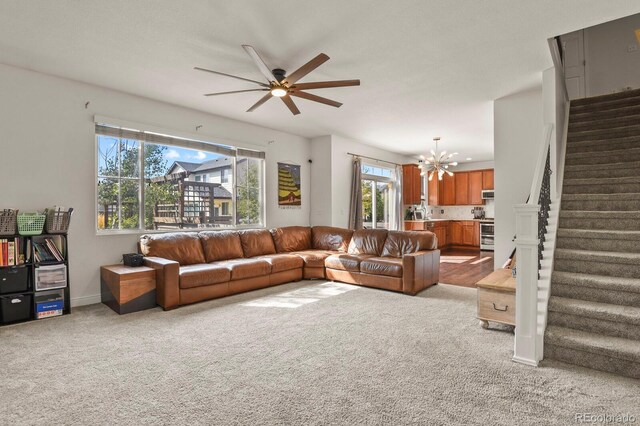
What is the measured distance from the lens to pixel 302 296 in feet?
15.2

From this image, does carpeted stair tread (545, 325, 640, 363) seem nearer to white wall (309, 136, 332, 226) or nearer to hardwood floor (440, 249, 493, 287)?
hardwood floor (440, 249, 493, 287)

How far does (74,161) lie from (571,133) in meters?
6.78

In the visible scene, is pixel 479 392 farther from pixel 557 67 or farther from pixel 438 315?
pixel 557 67

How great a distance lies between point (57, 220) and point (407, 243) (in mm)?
4787

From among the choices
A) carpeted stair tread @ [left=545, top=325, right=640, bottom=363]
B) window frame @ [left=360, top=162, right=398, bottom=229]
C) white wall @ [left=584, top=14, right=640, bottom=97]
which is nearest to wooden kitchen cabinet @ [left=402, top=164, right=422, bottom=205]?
window frame @ [left=360, top=162, right=398, bottom=229]

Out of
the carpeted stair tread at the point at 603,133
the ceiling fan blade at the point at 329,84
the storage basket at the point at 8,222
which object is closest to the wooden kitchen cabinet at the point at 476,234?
the carpeted stair tread at the point at 603,133

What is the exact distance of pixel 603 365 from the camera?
93.7 inches

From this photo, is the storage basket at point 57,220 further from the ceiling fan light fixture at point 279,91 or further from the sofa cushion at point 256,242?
the ceiling fan light fixture at point 279,91

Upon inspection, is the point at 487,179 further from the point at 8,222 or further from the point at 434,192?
the point at 8,222

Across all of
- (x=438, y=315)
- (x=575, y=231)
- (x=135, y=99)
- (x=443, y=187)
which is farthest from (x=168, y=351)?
(x=443, y=187)

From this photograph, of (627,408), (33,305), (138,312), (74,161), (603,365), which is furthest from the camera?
(74,161)

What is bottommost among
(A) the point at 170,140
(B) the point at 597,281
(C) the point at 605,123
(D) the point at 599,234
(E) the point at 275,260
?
(E) the point at 275,260

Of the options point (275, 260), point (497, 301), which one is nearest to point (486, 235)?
point (275, 260)

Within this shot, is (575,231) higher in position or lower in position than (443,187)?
lower
